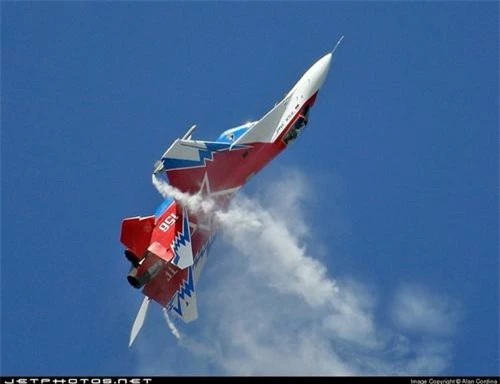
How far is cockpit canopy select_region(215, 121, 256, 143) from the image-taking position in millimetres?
70562

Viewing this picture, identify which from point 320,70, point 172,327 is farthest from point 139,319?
point 320,70

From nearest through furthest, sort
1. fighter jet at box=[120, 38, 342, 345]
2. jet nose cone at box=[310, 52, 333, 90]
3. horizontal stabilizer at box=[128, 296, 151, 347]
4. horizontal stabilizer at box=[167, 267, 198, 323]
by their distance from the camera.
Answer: fighter jet at box=[120, 38, 342, 345] → horizontal stabilizer at box=[128, 296, 151, 347] → horizontal stabilizer at box=[167, 267, 198, 323] → jet nose cone at box=[310, 52, 333, 90]

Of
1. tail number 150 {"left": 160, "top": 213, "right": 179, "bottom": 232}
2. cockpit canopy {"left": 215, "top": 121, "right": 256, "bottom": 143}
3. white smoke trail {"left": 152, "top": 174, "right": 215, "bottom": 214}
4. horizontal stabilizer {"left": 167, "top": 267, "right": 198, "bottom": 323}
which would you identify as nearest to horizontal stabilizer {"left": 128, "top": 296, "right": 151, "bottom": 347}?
horizontal stabilizer {"left": 167, "top": 267, "right": 198, "bottom": 323}

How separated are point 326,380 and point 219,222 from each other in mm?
14026

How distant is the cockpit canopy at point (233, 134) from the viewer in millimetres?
70562

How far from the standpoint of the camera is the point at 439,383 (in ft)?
207

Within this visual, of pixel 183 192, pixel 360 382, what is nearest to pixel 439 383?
pixel 360 382

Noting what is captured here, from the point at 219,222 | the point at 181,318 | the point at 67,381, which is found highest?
the point at 219,222

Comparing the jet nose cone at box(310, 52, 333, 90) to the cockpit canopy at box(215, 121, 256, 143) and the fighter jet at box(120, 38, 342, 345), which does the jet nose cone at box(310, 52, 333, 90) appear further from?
the cockpit canopy at box(215, 121, 256, 143)

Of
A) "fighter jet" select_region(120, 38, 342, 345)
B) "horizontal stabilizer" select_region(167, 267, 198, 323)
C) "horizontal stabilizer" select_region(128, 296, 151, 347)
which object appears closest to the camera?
"fighter jet" select_region(120, 38, 342, 345)

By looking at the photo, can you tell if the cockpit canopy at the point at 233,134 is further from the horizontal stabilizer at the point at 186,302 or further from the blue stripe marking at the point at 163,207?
the horizontal stabilizer at the point at 186,302

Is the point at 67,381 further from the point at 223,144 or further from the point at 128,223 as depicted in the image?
the point at 223,144

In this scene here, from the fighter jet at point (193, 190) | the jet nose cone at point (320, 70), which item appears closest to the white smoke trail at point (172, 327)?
the fighter jet at point (193, 190)

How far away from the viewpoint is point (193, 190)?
70.4 metres
